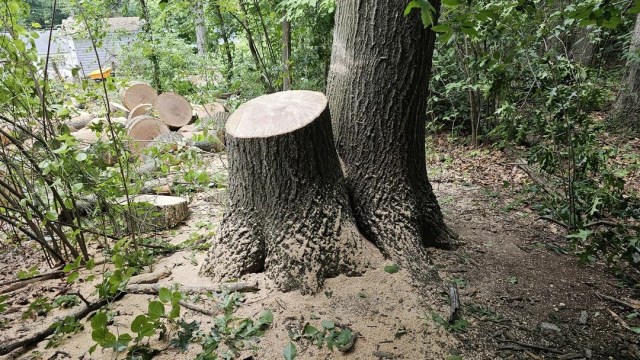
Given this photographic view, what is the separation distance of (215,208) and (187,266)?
166 cm

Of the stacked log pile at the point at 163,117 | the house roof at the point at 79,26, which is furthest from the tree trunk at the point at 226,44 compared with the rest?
the house roof at the point at 79,26

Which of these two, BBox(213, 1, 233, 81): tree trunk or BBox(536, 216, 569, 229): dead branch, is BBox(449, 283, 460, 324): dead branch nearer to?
BBox(536, 216, 569, 229): dead branch

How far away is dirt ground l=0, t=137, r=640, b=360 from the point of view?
1.92 metres

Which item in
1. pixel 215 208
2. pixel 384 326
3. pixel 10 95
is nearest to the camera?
pixel 384 326

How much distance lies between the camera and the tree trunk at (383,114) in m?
2.32

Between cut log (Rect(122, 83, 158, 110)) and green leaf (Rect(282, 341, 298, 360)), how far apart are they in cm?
827

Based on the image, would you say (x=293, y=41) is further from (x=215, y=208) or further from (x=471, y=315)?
(x=471, y=315)

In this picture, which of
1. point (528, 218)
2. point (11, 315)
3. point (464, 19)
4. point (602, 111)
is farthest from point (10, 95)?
point (602, 111)

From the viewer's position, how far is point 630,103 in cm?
587

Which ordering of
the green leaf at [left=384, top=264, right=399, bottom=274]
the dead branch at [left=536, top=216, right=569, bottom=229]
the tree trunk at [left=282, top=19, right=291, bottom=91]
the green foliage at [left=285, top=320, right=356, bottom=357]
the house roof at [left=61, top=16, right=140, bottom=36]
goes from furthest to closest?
1. the tree trunk at [left=282, top=19, right=291, bottom=91]
2. the house roof at [left=61, top=16, right=140, bottom=36]
3. the dead branch at [left=536, top=216, right=569, bottom=229]
4. the green leaf at [left=384, top=264, right=399, bottom=274]
5. the green foliage at [left=285, top=320, right=356, bottom=357]

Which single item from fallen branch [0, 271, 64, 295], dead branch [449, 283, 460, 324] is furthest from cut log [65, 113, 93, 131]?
dead branch [449, 283, 460, 324]

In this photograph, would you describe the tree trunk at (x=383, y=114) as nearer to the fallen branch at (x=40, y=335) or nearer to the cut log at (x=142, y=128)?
the fallen branch at (x=40, y=335)

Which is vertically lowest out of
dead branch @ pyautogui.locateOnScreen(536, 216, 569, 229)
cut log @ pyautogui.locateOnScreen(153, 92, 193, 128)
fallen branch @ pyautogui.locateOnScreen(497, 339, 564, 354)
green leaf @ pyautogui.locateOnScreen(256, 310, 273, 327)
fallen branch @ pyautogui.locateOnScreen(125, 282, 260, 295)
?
fallen branch @ pyautogui.locateOnScreen(497, 339, 564, 354)

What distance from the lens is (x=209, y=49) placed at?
32.6ft
